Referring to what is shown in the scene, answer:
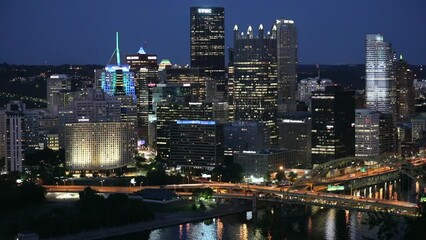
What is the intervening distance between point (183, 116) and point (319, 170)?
11.4 meters

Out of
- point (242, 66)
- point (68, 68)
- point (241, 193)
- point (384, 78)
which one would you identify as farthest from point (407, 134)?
point (68, 68)

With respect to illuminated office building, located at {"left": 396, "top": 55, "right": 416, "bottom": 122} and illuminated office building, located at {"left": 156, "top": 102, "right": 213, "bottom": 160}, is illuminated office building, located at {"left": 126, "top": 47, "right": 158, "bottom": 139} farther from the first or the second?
illuminated office building, located at {"left": 396, "top": 55, "right": 416, "bottom": 122}

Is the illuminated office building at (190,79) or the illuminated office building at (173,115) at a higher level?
the illuminated office building at (190,79)

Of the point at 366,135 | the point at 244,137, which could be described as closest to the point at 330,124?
the point at 366,135

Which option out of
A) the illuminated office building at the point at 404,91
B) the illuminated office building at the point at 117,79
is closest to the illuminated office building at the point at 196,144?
the illuminated office building at the point at 117,79

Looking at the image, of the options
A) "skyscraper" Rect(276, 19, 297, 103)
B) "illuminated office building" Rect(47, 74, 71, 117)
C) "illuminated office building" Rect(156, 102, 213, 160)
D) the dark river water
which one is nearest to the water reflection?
the dark river water

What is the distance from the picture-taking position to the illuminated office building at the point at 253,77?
48.1 metres

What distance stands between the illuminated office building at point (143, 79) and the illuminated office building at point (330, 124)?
1178cm

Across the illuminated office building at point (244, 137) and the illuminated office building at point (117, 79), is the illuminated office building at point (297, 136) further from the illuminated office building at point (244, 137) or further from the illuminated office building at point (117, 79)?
the illuminated office building at point (117, 79)

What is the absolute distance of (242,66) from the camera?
161 feet

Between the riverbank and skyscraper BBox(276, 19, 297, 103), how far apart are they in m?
26.6

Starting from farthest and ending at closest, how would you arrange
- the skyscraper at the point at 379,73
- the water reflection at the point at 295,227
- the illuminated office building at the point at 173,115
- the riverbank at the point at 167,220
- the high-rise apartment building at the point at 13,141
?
1. the skyscraper at the point at 379,73
2. the illuminated office building at the point at 173,115
3. the high-rise apartment building at the point at 13,141
4. the riverbank at the point at 167,220
5. the water reflection at the point at 295,227

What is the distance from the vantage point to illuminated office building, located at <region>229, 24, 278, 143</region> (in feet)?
158

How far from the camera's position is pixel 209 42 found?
59344mm
